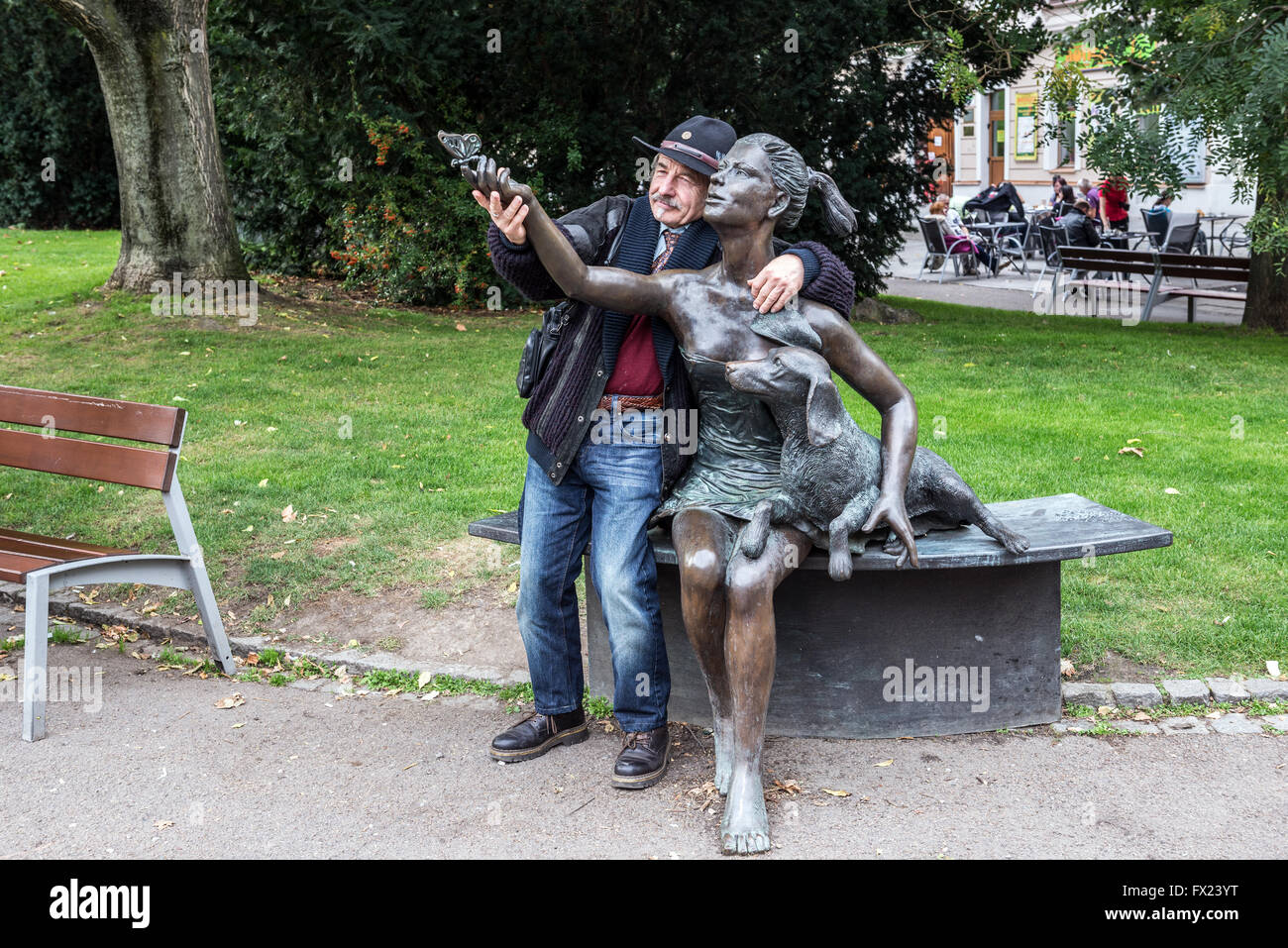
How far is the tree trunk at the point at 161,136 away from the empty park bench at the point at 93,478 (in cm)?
676

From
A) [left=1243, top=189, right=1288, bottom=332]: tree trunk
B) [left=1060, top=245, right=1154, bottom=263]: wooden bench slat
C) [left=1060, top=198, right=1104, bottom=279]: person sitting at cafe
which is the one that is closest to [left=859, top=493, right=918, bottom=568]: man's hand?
[left=1243, top=189, right=1288, bottom=332]: tree trunk

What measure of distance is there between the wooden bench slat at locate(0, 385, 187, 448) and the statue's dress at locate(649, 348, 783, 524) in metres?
2.10

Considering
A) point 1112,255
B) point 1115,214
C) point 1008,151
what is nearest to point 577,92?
point 1112,255

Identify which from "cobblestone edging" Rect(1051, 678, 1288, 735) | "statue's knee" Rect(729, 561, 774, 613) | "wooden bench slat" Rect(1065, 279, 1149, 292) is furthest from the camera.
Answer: "wooden bench slat" Rect(1065, 279, 1149, 292)

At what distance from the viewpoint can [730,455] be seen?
4141 mm

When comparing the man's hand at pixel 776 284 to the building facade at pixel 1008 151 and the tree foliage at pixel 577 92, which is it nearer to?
the tree foliage at pixel 577 92

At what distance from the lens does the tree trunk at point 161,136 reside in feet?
37.3

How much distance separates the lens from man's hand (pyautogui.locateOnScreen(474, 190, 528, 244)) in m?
3.70

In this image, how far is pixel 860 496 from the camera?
4.00 m

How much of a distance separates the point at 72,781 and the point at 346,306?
10.1 meters

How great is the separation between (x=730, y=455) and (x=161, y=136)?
9.29 m

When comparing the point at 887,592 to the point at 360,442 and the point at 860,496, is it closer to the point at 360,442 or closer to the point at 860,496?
the point at 860,496

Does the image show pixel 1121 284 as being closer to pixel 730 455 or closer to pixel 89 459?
pixel 730 455

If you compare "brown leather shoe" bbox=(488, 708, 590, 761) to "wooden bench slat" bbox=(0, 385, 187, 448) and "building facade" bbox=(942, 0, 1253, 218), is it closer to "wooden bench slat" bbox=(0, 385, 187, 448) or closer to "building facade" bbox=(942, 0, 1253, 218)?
"wooden bench slat" bbox=(0, 385, 187, 448)
